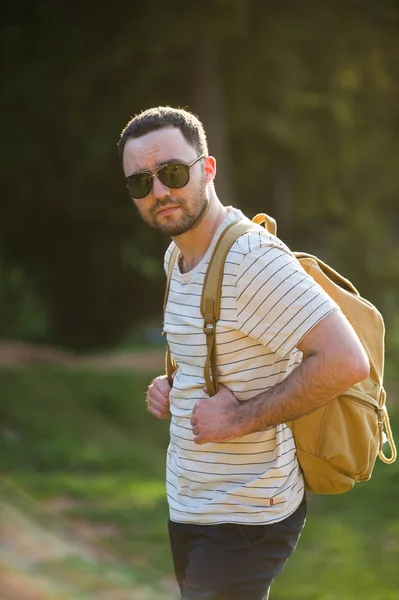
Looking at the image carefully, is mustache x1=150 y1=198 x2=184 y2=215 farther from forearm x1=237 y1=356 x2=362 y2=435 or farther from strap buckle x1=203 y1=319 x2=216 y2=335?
forearm x1=237 y1=356 x2=362 y2=435

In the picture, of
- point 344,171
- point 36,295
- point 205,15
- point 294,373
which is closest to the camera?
point 294,373

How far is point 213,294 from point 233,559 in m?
0.74

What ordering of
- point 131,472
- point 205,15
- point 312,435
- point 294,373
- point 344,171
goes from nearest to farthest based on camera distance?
point 294,373 < point 312,435 < point 131,472 < point 205,15 < point 344,171

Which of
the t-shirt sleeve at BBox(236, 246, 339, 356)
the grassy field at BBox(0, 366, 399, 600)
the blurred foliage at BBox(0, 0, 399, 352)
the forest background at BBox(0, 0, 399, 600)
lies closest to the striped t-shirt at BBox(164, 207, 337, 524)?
the t-shirt sleeve at BBox(236, 246, 339, 356)

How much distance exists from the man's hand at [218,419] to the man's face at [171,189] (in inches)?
19.2

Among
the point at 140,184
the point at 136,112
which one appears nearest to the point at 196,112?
the point at 136,112

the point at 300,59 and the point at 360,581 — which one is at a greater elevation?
the point at 300,59

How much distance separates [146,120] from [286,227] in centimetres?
1653

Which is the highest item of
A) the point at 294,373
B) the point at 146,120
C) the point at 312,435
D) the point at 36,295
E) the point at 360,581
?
the point at 146,120

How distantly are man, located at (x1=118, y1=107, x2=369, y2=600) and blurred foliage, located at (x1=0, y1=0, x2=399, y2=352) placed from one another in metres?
12.4

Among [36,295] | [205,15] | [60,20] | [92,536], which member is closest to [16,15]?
[60,20]

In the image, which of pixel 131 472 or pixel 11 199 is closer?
pixel 131 472

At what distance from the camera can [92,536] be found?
6.68 m

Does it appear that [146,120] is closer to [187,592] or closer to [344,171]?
[187,592]
